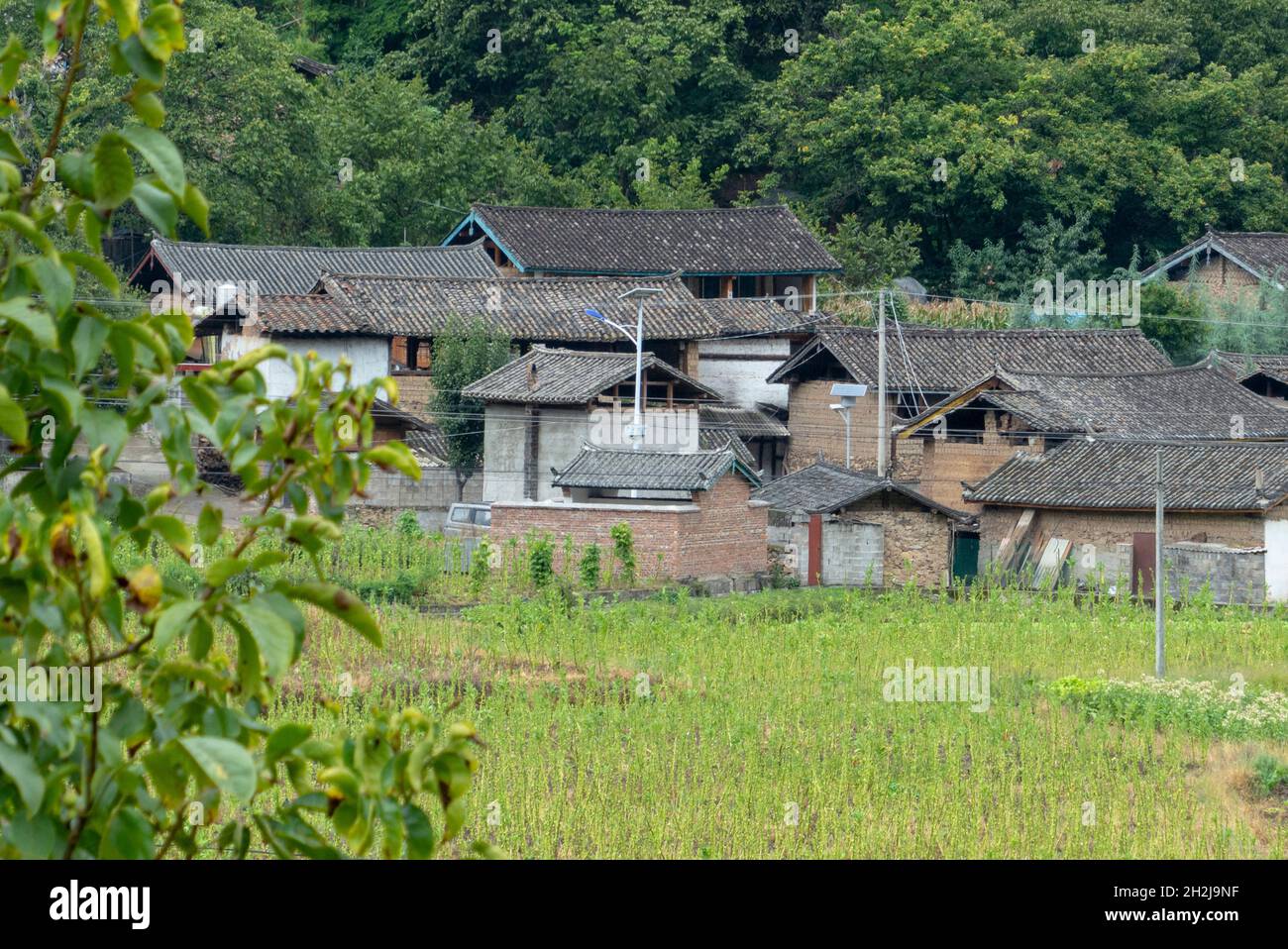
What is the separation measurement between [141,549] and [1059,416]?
82.4 ft

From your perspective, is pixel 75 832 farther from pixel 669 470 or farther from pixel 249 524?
pixel 669 470

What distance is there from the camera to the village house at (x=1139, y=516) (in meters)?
22.0

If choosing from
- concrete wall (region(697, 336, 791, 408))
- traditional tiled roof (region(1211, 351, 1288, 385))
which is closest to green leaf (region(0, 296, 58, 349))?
traditional tiled roof (region(1211, 351, 1288, 385))

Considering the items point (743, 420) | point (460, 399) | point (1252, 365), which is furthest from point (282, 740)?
point (1252, 365)

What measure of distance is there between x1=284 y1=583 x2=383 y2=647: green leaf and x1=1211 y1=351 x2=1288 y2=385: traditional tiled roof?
28.8 metres

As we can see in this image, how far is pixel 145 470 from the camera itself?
2730 cm

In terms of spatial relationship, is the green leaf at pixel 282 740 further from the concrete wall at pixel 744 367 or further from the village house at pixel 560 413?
the concrete wall at pixel 744 367

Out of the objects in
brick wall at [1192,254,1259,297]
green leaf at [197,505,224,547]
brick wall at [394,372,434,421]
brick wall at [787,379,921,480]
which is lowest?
green leaf at [197,505,224,547]

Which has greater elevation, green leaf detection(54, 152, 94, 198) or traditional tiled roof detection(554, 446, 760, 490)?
traditional tiled roof detection(554, 446, 760, 490)

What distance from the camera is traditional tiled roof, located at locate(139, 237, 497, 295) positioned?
101 feet

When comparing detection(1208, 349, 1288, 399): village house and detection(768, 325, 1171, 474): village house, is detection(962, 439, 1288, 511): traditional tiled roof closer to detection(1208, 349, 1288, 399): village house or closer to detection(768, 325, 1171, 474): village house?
detection(768, 325, 1171, 474): village house

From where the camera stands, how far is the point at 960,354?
97.9ft

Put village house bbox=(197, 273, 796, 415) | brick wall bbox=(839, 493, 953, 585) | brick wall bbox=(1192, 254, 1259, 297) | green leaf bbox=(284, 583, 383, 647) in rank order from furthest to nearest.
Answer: brick wall bbox=(1192, 254, 1259, 297), village house bbox=(197, 273, 796, 415), brick wall bbox=(839, 493, 953, 585), green leaf bbox=(284, 583, 383, 647)

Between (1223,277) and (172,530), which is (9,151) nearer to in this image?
(172,530)
